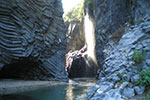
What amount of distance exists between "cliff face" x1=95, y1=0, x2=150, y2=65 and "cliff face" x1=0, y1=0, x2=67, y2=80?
5.65 metres

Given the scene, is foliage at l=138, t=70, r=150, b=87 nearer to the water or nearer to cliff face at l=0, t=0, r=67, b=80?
the water

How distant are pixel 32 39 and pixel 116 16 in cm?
986

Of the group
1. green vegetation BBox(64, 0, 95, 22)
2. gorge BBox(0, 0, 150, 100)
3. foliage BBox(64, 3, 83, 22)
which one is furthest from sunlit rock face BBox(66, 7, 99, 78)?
gorge BBox(0, 0, 150, 100)

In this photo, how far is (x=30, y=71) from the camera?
16.6 meters

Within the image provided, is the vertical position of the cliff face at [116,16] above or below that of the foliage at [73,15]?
below

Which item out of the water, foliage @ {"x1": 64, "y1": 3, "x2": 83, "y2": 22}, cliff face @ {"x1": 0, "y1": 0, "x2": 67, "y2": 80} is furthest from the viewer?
foliage @ {"x1": 64, "y1": 3, "x2": 83, "y2": 22}

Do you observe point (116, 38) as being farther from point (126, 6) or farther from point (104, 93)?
point (104, 93)

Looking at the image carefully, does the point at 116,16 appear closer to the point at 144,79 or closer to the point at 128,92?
the point at 144,79

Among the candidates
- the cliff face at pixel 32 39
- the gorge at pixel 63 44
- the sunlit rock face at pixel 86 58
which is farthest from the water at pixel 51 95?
the sunlit rock face at pixel 86 58

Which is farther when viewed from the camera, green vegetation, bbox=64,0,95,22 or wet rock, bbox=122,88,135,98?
green vegetation, bbox=64,0,95,22

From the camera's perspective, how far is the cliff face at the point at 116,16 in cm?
1159

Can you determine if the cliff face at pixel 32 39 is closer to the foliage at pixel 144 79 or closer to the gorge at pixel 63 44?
the gorge at pixel 63 44

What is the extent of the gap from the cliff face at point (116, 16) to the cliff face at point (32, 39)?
18.5 feet

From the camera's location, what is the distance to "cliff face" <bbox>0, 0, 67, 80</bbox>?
1148cm
